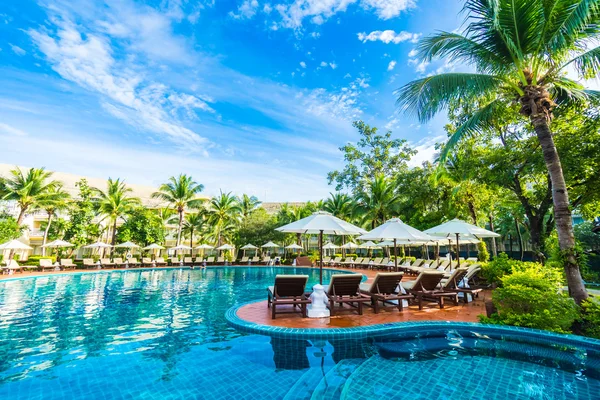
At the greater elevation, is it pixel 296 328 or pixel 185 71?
pixel 185 71

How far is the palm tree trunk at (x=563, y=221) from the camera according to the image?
561 cm

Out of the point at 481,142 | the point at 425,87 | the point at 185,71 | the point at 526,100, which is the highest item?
the point at 185,71

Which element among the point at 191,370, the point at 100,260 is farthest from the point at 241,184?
the point at 191,370

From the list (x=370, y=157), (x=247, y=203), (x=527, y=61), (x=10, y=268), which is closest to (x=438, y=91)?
(x=527, y=61)

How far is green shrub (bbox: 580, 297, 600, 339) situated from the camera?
4.95 meters

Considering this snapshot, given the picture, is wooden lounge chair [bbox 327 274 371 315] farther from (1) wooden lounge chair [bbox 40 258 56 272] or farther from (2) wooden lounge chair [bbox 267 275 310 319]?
(1) wooden lounge chair [bbox 40 258 56 272]

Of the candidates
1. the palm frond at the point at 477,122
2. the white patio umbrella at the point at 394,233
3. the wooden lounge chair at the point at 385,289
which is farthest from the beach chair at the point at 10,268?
the palm frond at the point at 477,122

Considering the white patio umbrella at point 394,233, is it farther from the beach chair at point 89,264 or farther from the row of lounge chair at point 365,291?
the beach chair at point 89,264

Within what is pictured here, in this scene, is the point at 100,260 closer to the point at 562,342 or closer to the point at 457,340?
the point at 457,340

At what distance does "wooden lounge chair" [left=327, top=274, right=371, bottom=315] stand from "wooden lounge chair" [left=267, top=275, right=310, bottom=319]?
616 mm

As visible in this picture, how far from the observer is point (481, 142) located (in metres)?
14.8

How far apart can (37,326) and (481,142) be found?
1897 centimetres

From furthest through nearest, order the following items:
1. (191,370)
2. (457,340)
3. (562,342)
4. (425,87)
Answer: (425,87)
(457,340)
(562,342)
(191,370)

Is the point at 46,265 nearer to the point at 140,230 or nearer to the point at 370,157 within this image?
the point at 140,230
